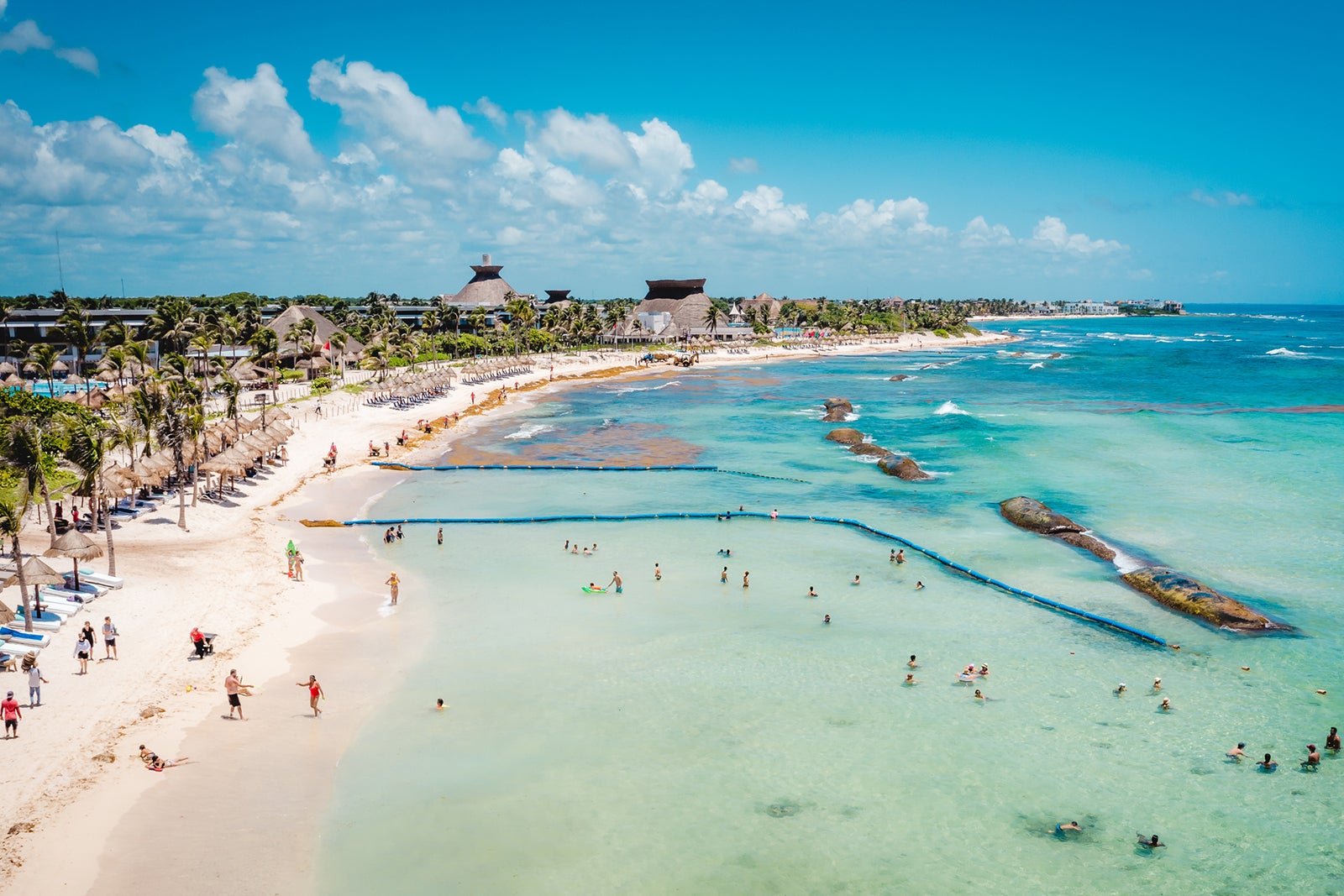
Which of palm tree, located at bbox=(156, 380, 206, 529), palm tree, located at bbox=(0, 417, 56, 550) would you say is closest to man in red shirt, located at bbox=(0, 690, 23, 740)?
palm tree, located at bbox=(0, 417, 56, 550)

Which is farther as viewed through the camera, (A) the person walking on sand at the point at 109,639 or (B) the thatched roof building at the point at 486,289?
(B) the thatched roof building at the point at 486,289

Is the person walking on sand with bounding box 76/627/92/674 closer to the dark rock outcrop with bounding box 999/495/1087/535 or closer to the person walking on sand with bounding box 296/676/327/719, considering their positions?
the person walking on sand with bounding box 296/676/327/719

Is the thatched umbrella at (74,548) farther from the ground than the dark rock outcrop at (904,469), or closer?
farther from the ground

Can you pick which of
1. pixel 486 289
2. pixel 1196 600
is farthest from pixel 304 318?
pixel 1196 600

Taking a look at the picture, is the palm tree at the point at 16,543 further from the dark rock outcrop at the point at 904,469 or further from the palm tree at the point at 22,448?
the dark rock outcrop at the point at 904,469

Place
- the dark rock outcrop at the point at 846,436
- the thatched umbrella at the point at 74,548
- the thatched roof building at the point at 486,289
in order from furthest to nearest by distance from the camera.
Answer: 1. the thatched roof building at the point at 486,289
2. the dark rock outcrop at the point at 846,436
3. the thatched umbrella at the point at 74,548

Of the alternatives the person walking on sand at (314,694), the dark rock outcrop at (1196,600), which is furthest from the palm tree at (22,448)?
the dark rock outcrop at (1196,600)
